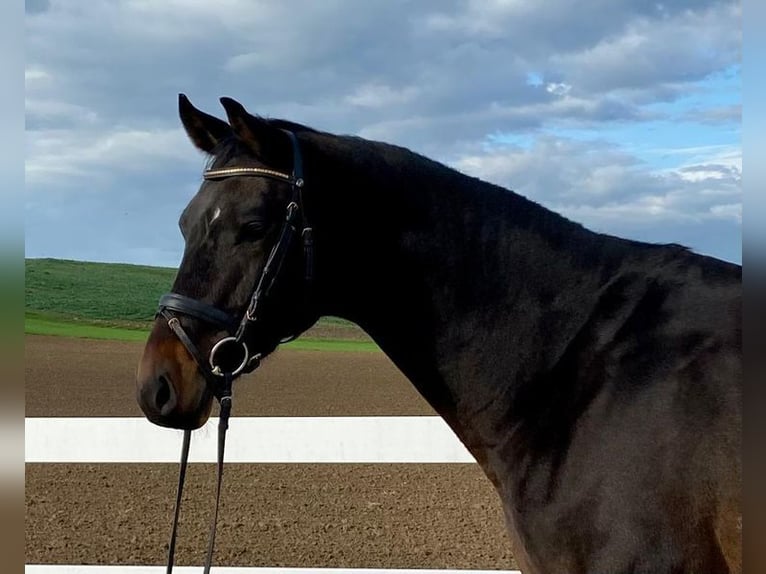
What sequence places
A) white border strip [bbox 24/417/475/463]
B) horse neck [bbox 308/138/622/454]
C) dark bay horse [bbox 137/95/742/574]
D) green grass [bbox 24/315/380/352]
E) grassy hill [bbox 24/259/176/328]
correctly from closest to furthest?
dark bay horse [bbox 137/95/742/574], horse neck [bbox 308/138/622/454], white border strip [bbox 24/417/475/463], grassy hill [bbox 24/259/176/328], green grass [bbox 24/315/380/352]

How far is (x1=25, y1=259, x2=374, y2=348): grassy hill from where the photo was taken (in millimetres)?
5062

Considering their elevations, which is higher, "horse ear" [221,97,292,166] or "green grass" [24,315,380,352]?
"horse ear" [221,97,292,166]

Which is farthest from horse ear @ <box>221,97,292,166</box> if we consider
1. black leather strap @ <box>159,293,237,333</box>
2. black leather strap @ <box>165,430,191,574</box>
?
black leather strap @ <box>165,430,191,574</box>

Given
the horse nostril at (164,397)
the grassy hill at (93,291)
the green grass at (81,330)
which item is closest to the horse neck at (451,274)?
the horse nostril at (164,397)

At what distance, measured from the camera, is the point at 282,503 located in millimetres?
5480

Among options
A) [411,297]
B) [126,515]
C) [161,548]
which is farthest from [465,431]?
[126,515]

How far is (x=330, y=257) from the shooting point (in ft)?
6.19

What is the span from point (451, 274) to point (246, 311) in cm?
58

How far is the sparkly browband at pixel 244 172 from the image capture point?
180 cm

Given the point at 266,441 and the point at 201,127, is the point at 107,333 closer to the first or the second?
the point at 266,441

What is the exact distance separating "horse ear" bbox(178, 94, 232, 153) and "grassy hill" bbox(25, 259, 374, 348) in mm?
2821

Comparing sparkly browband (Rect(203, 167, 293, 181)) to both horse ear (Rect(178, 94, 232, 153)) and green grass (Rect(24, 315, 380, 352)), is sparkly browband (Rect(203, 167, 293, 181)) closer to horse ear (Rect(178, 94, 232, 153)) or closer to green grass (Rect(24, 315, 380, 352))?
horse ear (Rect(178, 94, 232, 153))

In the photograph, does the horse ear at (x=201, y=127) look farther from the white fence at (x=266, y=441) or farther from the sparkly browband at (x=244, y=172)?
the white fence at (x=266, y=441)

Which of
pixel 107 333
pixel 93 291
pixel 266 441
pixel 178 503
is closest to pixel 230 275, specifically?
pixel 178 503
